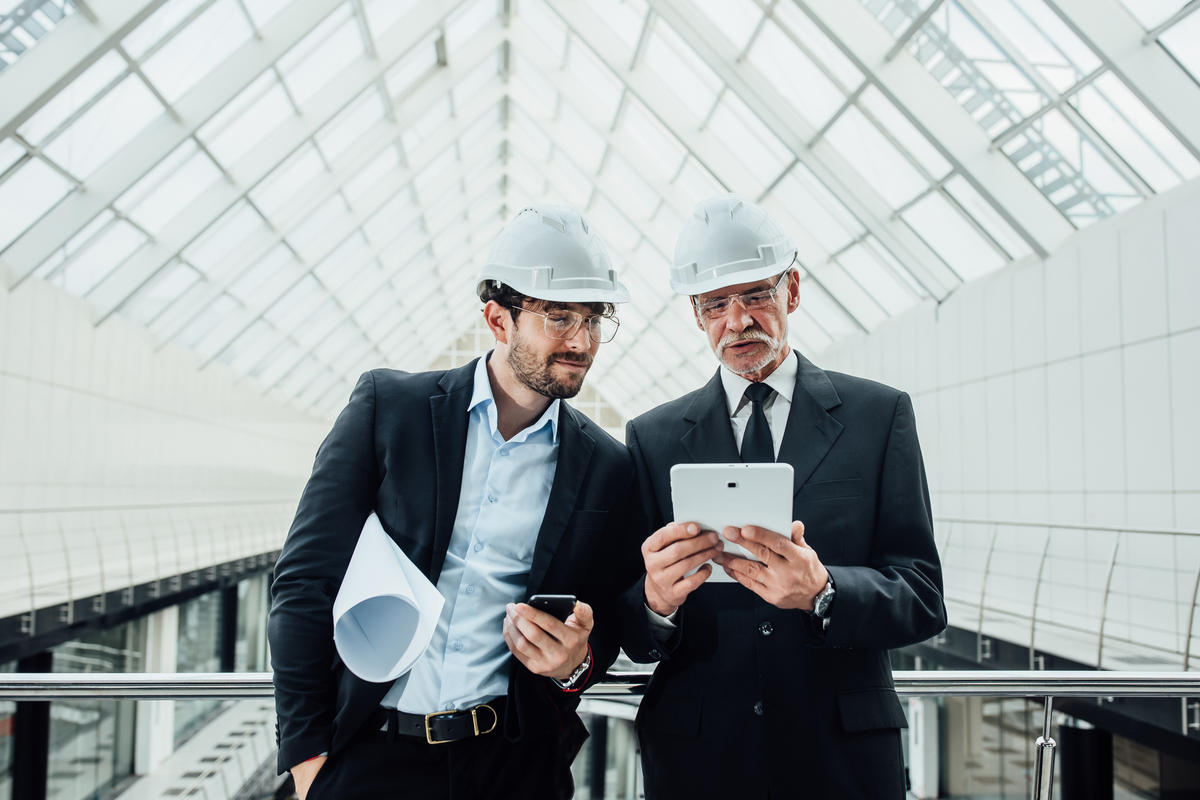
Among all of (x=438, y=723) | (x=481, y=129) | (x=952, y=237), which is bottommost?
(x=438, y=723)

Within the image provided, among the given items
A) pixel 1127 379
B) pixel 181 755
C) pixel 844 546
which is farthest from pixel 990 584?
pixel 181 755

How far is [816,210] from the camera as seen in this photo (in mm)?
14625

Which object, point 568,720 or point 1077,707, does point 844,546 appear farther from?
point 1077,707

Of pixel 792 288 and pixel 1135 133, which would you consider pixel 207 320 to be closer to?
pixel 1135 133

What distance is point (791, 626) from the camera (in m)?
1.99

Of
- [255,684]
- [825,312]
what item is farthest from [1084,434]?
[255,684]

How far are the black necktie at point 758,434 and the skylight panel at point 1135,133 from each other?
802 centimetres

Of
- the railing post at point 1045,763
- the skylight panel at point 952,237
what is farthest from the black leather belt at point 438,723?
the skylight panel at point 952,237

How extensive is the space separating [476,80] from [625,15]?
6.93 metres

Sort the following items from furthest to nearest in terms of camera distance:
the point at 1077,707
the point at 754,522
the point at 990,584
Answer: the point at 990,584, the point at 1077,707, the point at 754,522

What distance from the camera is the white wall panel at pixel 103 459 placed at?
1210cm

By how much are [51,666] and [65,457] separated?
4952mm

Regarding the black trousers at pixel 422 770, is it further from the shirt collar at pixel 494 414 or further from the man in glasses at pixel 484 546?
the shirt collar at pixel 494 414

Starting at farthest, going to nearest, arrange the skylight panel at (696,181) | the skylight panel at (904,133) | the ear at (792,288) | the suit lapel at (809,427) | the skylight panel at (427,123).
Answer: the skylight panel at (427,123), the skylight panel at (696,181), the skylight panel at (904,133), the ear at (792,288), the suit lapel at (809,427)
